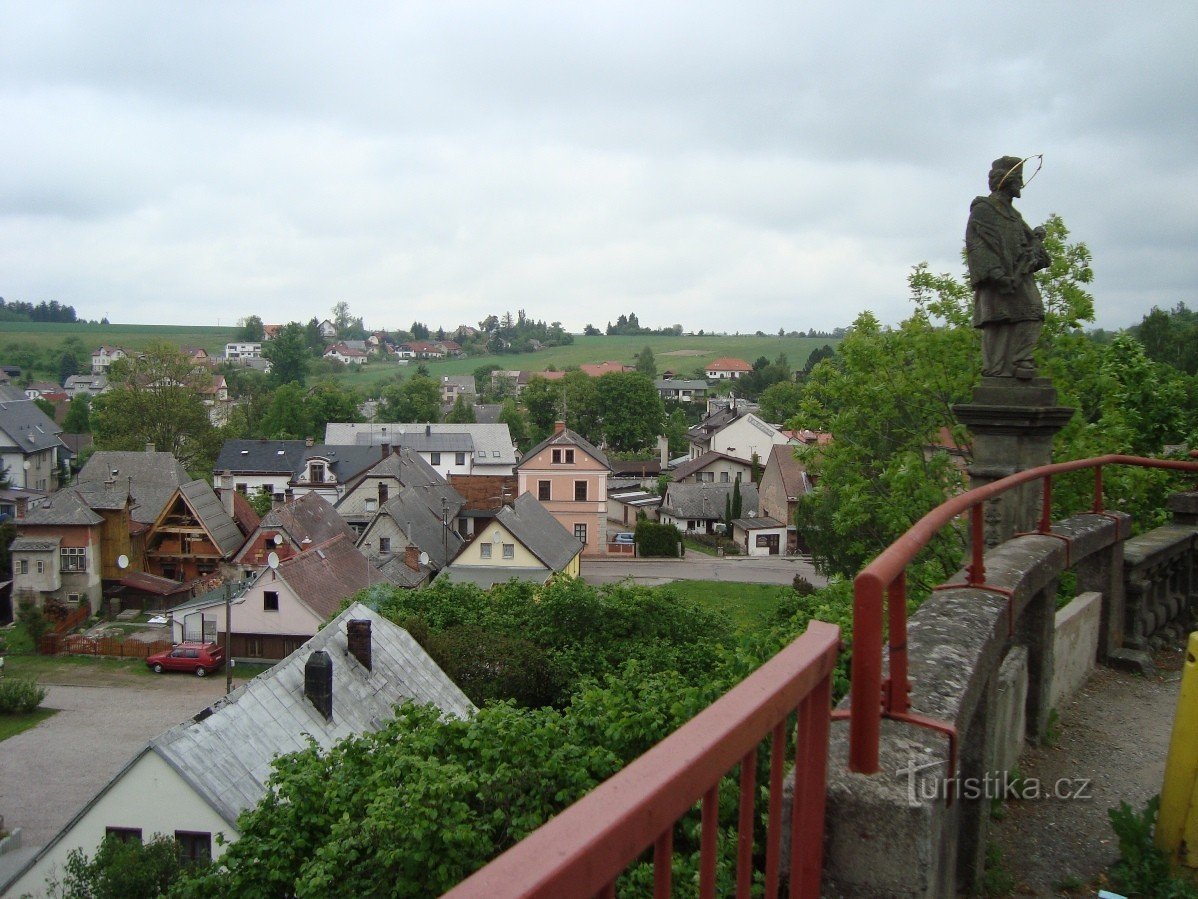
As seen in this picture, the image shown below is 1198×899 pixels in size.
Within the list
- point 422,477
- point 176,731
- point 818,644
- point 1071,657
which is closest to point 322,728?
point 176,731

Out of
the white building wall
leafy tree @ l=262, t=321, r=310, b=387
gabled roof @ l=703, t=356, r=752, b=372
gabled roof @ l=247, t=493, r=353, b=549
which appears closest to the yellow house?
gabled roof @ l=247, t=493, r=353, b=549

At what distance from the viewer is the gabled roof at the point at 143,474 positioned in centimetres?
4459

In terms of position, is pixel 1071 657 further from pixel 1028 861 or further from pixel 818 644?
pixel 818 644

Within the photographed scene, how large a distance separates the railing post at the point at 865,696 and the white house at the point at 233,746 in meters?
11.7

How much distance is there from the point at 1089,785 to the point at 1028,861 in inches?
38.6

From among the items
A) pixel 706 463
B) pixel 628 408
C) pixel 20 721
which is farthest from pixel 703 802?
pixel 628 408

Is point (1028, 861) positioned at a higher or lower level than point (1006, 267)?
lower

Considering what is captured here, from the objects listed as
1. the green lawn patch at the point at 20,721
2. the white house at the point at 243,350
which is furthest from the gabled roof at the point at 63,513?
the white house at the point at 243,350

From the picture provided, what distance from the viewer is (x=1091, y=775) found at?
4.94m

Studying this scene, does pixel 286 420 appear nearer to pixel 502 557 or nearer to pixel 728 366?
pixel 502 557

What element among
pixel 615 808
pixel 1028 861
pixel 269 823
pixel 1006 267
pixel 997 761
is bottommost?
pixel 269 823

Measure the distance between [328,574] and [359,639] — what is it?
1696 centimetres

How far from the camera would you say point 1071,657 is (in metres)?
6.12

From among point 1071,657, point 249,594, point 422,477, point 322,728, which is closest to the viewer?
point 1071,657
